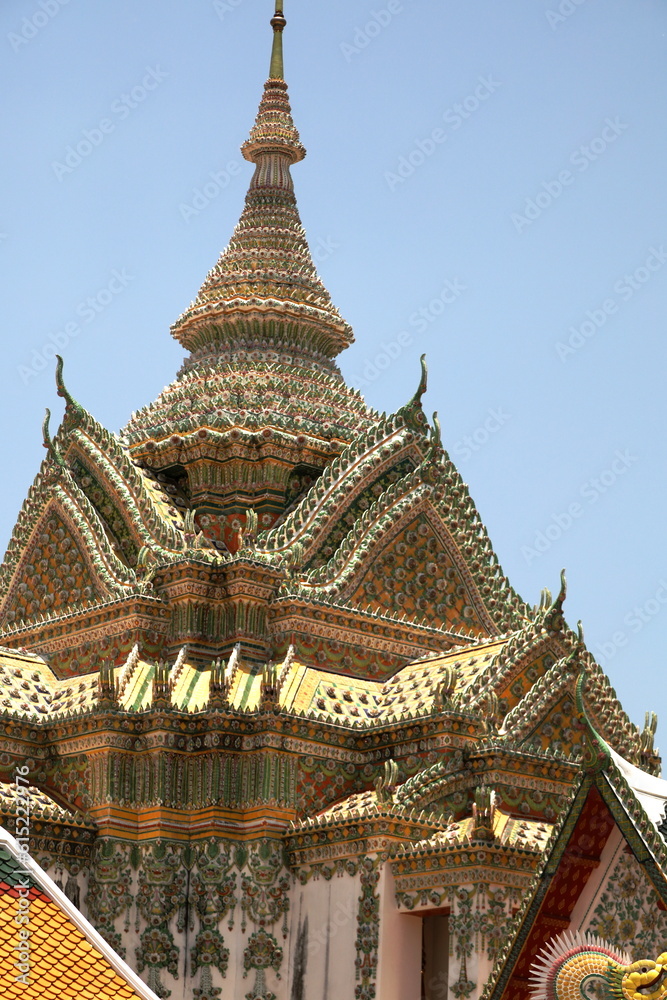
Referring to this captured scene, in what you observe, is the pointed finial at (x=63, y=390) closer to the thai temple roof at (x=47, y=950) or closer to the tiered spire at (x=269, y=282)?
the tiered spire at (x=269, y=282)

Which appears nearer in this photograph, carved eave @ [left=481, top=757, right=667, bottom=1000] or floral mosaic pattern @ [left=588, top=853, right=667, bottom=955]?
floral mosaic pattern @ [left=588, top=853, right=667, bottom=955]

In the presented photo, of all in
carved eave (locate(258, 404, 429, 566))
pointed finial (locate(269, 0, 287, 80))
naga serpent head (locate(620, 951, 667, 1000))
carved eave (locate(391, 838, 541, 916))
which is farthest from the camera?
pointed finial (locate(269, 0, 287, 80))

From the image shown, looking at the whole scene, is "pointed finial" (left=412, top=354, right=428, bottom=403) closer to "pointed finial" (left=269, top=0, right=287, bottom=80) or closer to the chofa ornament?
"pointed finial" (left=269, top=0, right=287, bottom=80)

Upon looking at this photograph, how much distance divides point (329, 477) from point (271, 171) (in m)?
5.67

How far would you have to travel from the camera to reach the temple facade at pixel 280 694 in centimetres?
2220

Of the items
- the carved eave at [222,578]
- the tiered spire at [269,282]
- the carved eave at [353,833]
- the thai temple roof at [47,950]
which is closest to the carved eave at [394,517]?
the carved eave at [222,578]

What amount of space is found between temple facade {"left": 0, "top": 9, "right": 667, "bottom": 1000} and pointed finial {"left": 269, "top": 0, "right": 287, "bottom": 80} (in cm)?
403

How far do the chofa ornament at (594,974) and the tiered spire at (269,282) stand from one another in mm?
13452

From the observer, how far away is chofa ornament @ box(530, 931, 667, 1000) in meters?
15.2

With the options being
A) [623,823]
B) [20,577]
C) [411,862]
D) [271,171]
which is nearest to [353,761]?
[411,862]

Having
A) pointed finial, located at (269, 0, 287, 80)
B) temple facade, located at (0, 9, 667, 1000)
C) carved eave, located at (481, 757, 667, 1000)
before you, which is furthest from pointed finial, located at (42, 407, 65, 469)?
carved eave, located at (481, 757, 667, 1000)

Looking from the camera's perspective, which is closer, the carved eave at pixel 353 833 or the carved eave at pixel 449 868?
the carved eave at pixel 449 868

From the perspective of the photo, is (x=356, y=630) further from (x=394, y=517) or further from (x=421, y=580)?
(x=394, y=517)

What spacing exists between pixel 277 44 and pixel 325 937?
14.0 m
